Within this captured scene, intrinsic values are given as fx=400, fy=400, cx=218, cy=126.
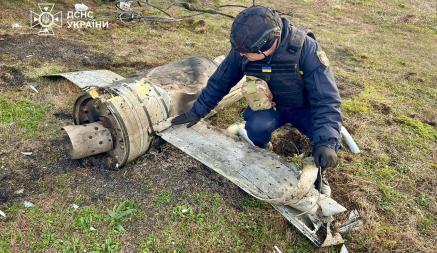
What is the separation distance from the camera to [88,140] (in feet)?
12.3

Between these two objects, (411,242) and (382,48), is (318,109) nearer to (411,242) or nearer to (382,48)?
(411,242)

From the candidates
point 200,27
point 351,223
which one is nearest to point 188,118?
point 351,223

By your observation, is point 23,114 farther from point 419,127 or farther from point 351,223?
point 419,127

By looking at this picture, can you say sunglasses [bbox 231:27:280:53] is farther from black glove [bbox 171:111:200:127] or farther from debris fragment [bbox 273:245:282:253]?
debris fragment [bbox 273:245:282:253]

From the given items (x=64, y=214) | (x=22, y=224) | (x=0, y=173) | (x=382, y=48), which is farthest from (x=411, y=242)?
(x=382, y=48)

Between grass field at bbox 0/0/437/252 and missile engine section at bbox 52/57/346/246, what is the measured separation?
0.23 m

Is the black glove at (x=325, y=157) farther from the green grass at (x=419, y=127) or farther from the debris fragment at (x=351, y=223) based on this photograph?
the green grass at (x=419, y=127)

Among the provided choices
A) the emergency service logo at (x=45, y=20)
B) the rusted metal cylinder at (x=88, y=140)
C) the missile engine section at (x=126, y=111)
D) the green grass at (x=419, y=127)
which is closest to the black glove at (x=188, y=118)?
the missile engine section at (x=126, y=111)

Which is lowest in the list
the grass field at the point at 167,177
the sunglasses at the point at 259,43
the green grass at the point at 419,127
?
the grass field at the point at 167,177

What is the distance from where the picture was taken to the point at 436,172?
4.36 m

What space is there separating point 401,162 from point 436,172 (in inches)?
14.3

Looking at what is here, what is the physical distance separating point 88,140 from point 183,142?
2.90ft

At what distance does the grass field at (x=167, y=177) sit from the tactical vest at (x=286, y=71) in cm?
98

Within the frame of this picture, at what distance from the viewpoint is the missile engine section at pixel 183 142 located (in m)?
3.24
